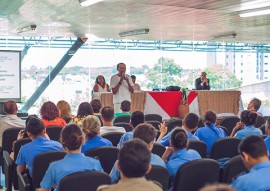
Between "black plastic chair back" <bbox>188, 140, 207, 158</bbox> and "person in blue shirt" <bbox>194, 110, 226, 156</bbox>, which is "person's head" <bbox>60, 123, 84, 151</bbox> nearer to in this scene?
"black plastic chair back" <bbox>188, 140, 207, 158</bbox>

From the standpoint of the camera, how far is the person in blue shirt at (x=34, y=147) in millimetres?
4375

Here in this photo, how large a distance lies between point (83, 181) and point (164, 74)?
1546 centimetres

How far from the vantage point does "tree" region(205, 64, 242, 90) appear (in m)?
19.3

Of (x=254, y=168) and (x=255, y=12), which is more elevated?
(x=255, y=12)

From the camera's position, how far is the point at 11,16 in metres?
11.6

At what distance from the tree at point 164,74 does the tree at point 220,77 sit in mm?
1504

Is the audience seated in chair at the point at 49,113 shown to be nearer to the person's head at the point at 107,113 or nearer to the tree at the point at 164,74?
the person's head at the point at 107,113

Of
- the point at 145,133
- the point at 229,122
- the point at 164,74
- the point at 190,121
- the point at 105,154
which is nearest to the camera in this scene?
the point at 145,133

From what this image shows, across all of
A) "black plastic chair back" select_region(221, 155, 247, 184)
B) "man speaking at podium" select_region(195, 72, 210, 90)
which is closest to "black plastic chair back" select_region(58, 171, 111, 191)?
"black plastic chair back" select_region(221, 155, 247, 184)

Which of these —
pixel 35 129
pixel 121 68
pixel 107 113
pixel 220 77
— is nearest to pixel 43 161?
pixel 35 129

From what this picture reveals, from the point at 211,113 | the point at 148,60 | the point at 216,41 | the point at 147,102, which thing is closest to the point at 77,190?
the point at 211,113

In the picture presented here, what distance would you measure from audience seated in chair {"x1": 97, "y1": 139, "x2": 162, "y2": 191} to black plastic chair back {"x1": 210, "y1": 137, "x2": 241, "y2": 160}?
8.21ft

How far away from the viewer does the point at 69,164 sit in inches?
133

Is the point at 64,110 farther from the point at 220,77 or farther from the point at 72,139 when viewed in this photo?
the point at 220,77
